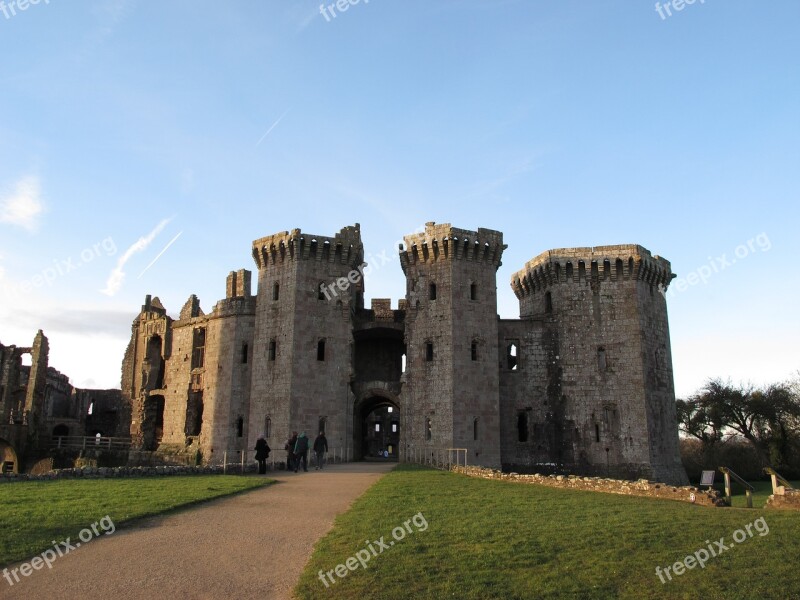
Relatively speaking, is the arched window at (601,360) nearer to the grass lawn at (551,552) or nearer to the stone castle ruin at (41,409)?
the grass lawn at (551,552)

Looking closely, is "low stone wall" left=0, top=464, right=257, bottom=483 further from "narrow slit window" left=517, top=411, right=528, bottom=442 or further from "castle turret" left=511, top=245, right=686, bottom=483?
"castle turret" left=511, top=245, right=686, bottom=483

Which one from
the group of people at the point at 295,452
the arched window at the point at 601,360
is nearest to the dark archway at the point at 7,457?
the group of people at the point at 295,452

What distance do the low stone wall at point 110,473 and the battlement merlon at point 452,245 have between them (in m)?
17.4

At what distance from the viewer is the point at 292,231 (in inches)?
1513

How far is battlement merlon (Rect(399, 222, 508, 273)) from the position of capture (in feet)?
124

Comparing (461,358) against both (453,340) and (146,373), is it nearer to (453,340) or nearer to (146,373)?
(453,340)

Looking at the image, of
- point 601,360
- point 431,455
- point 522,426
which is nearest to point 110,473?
point 431,455

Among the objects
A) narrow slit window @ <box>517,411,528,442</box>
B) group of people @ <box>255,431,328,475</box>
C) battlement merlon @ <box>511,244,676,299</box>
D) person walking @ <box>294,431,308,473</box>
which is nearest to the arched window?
battlement merlon @ <box>511,244,676,299</box>

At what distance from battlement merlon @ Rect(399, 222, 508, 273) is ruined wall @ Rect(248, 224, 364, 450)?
11.7 feet

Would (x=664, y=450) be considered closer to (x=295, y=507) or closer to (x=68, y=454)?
(x=295, y=507)

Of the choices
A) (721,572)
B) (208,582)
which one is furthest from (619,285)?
(208,582)

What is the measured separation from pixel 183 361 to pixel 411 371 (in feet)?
51.2

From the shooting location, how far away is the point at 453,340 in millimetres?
36219

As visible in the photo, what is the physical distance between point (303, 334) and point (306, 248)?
4.95 metres
